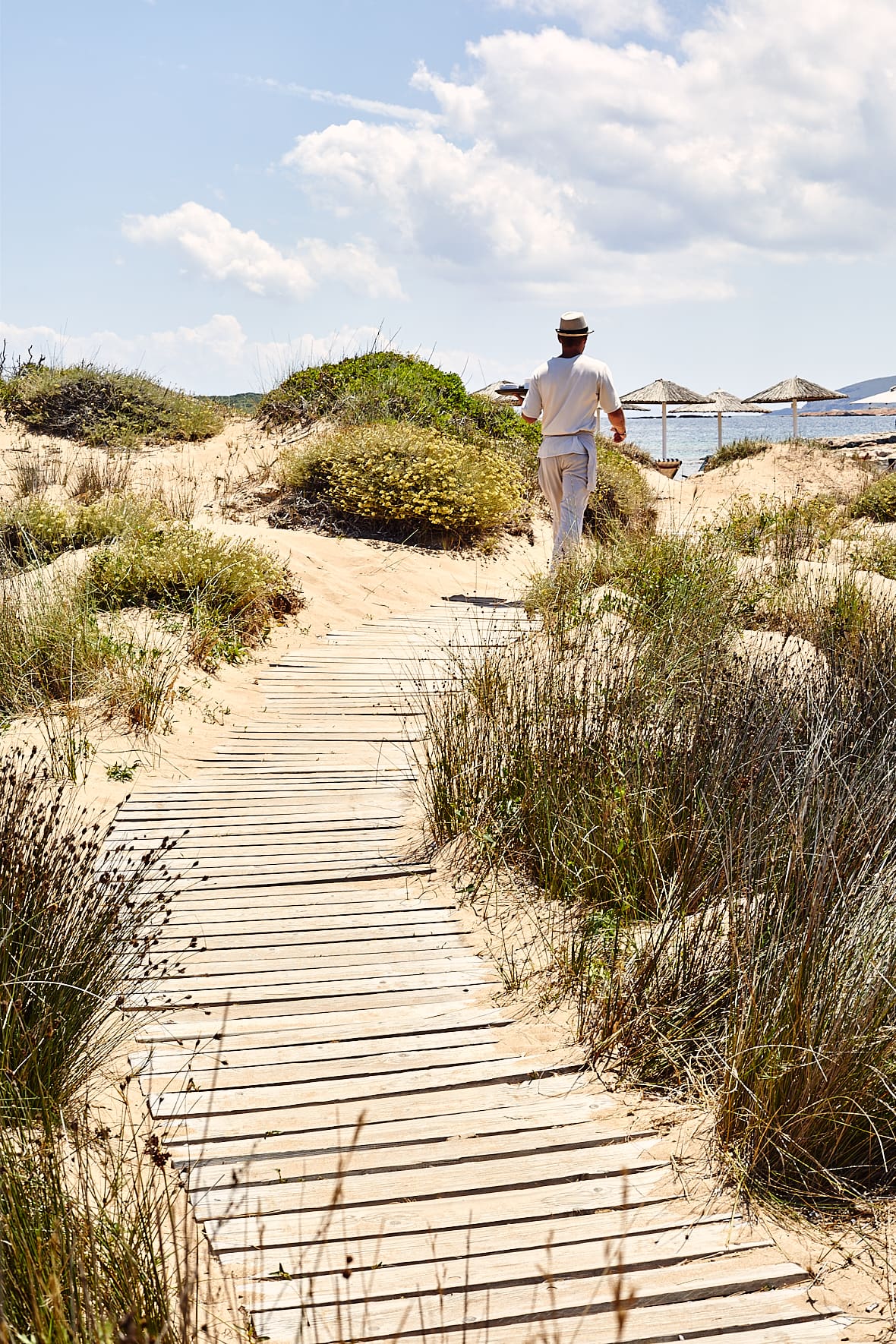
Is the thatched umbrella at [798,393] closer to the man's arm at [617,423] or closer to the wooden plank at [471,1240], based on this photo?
the man's arm at [617,423]

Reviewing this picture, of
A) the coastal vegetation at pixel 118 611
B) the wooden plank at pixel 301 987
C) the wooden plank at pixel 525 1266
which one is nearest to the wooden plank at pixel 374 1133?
the wooden plank at pixel 525 1266

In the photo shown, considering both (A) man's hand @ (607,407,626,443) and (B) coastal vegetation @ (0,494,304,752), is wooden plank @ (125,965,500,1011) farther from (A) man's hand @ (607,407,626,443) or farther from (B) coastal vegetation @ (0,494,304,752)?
(A) man's hand @ (607,407,626,443)

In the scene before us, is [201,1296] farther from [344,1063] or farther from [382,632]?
[382,632]

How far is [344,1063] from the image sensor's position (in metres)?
3.22

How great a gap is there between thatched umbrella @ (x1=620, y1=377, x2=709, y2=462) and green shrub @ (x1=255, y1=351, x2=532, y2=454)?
12746mm

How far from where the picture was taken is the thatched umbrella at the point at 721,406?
1108 inches

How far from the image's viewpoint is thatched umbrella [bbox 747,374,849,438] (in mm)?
26906

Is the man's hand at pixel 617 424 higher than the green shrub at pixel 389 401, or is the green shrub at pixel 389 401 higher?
the green shrub at pixel 389 401

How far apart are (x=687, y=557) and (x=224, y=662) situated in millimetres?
3662

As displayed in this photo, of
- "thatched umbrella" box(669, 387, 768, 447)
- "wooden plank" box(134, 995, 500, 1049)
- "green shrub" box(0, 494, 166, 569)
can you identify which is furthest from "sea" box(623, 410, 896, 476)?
"wooden plank" box(134, 995, 500, 1049)

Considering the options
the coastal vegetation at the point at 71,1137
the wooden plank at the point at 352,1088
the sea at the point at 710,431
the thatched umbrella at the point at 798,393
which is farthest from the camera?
the sea at the point at 710,431

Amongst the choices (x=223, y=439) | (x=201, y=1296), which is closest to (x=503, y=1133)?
(x=201, y=1296)

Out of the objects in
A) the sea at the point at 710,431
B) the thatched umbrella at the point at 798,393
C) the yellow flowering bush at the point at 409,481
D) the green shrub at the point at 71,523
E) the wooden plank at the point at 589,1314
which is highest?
the sea at the point at 710,431

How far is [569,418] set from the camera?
8469mm
